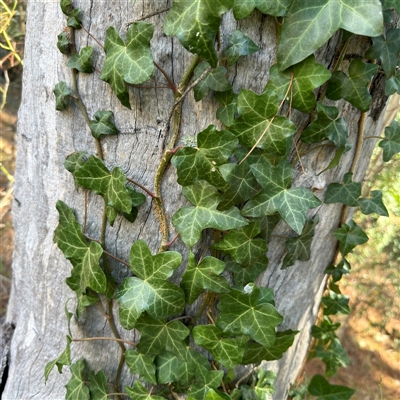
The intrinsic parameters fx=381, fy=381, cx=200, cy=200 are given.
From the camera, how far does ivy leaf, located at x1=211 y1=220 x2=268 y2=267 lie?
812 millimetres

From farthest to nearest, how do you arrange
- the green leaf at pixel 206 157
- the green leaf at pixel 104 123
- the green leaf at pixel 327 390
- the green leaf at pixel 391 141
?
the green leaf at pixel 327 390 → the green leaf at pixel 391 141 → the green leaf at pixel 104 123 → the green leaf at pixel 206 157

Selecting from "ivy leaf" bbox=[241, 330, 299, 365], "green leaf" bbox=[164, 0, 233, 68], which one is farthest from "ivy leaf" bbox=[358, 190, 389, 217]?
"green leaf" bbox=[164, 0, 233, 68]

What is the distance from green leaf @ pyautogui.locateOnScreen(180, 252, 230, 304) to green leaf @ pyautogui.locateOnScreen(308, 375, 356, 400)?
803 millimetres

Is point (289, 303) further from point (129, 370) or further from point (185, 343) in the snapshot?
point (129, 370)

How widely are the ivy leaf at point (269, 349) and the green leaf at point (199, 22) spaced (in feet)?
2.22

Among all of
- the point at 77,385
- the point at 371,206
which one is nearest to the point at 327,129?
the point at 371,206

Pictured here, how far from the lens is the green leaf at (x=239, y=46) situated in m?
0.71

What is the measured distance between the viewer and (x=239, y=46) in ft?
2.34

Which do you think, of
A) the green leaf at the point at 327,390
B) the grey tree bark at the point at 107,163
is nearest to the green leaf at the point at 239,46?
the grey tree bark at the point at 107,163

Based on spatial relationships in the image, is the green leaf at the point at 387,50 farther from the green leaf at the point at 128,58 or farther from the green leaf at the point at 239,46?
the green leaf at the point at 128,58

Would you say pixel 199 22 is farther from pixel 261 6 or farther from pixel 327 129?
pixel 327 129

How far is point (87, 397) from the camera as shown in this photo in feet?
3.22

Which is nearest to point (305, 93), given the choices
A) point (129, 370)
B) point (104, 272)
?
point (104, 272)

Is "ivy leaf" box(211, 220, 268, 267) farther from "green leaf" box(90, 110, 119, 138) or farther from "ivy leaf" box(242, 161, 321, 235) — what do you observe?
"green leaf" box(90, 110, 119, 138)
